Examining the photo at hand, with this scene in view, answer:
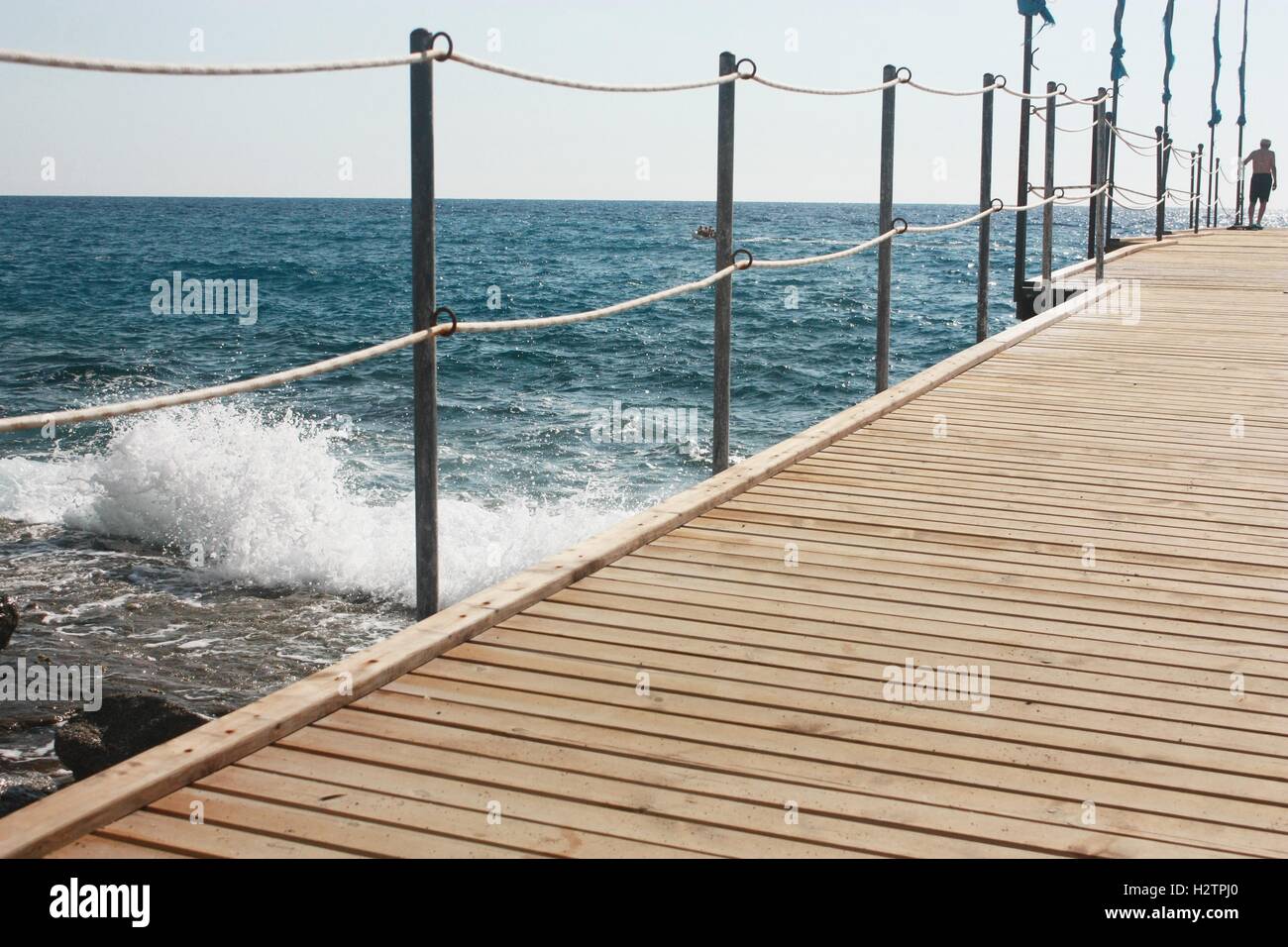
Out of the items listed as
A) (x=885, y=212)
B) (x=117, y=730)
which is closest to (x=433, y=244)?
(x=885, y=212)

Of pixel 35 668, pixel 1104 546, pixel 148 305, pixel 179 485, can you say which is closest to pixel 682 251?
pixel 148 305

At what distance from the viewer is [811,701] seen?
2602 millimetres

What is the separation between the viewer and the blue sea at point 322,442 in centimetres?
973

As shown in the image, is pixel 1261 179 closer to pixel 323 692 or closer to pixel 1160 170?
pixel 1160 170

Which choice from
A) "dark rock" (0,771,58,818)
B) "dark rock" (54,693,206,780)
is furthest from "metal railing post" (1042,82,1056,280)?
"dark rock" (0,771,58,818)

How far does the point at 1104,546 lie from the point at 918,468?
993 mm

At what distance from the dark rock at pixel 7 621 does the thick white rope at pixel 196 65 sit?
690 centimetres

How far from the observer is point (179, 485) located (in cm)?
1298

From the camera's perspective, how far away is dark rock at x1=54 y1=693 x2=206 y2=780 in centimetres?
658

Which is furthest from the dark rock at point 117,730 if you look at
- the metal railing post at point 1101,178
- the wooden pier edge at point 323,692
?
the metal railing post at point 1101,178

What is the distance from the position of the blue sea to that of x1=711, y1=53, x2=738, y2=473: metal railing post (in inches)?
9.4

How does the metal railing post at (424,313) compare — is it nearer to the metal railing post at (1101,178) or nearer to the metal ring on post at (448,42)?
the metal ring on post at (448,42)

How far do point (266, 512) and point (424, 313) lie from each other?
9.84 meters
